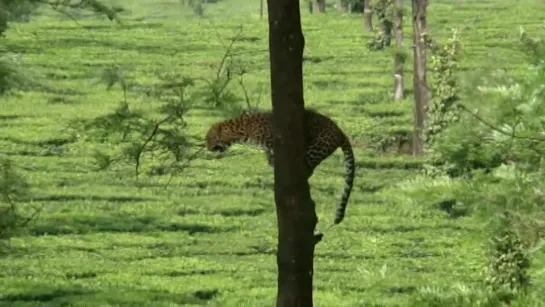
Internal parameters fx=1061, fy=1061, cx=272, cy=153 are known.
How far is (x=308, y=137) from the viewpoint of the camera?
19.0 feet

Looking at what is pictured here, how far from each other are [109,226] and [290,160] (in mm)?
18064

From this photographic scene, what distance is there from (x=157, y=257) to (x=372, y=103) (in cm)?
1674

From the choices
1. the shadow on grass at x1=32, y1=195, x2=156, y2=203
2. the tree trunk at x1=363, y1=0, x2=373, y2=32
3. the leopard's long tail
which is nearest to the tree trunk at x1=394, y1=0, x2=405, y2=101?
the tree trunk at x1=363, y1=0, x2=373, y2=32

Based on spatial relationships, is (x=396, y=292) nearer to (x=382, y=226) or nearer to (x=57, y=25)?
(x=382, y=226)

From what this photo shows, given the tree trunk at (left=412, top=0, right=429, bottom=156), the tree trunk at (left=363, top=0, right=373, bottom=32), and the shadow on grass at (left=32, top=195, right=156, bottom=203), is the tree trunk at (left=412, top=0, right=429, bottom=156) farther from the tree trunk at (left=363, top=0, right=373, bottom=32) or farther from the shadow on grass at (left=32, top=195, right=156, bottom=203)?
the tree trunk at (left=363, top=0, right=373, bottom=32)

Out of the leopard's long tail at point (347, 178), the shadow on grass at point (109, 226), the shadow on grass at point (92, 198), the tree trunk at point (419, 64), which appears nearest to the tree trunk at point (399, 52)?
the tree trunk at point (419, 64)

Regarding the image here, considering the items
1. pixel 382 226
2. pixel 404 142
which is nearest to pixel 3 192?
pixel 382 226

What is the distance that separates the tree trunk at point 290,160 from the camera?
5262mm

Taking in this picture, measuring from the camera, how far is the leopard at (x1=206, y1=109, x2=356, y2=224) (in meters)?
6.09

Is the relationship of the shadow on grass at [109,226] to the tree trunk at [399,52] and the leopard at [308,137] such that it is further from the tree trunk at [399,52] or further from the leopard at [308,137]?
the leopard at [308,137]

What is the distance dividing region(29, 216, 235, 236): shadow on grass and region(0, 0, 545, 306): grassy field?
37 millimetres

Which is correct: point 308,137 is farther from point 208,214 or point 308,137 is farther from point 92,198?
point 92,198

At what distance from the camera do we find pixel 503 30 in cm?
4784

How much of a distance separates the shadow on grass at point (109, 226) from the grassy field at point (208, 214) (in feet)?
0.12
